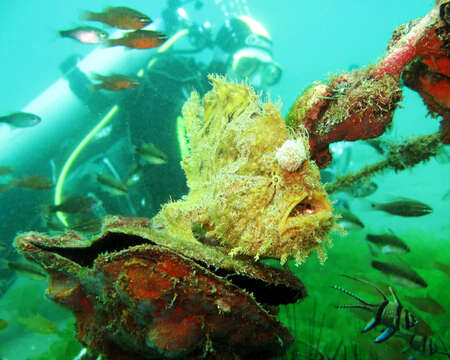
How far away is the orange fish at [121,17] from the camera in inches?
213

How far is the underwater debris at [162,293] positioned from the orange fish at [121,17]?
5386 millimetres

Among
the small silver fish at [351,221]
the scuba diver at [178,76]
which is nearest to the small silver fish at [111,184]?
the scuba diver at [178,76]

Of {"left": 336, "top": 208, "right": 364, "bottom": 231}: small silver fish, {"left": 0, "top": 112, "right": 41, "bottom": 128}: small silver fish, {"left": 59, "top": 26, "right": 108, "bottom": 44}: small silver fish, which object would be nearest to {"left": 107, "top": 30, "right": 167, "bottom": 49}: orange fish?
{"left": 59, "top": 26, "right": 108, "bottom": 44}: small silver fish

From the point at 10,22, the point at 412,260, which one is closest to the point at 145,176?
the point at 412,260

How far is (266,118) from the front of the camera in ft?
5.88

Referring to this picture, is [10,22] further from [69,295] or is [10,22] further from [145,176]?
[69,295]

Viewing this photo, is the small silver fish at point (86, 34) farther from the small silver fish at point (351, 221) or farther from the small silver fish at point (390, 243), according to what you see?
the small silver fish at point (390, 243)

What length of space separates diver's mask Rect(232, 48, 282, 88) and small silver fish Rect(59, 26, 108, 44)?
3854 millimetres

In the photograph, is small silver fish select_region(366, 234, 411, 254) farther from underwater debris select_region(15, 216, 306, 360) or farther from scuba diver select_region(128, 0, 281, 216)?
underwater debris select_region(15, 216, 306, 360)

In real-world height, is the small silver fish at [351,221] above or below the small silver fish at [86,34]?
below

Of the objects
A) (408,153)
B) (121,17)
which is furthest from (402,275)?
(121,17)

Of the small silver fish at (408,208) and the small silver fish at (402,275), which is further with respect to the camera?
the small silver fish at (408,208)

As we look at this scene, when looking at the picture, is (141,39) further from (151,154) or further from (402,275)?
(402,275)

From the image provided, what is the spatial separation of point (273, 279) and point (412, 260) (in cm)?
1118
